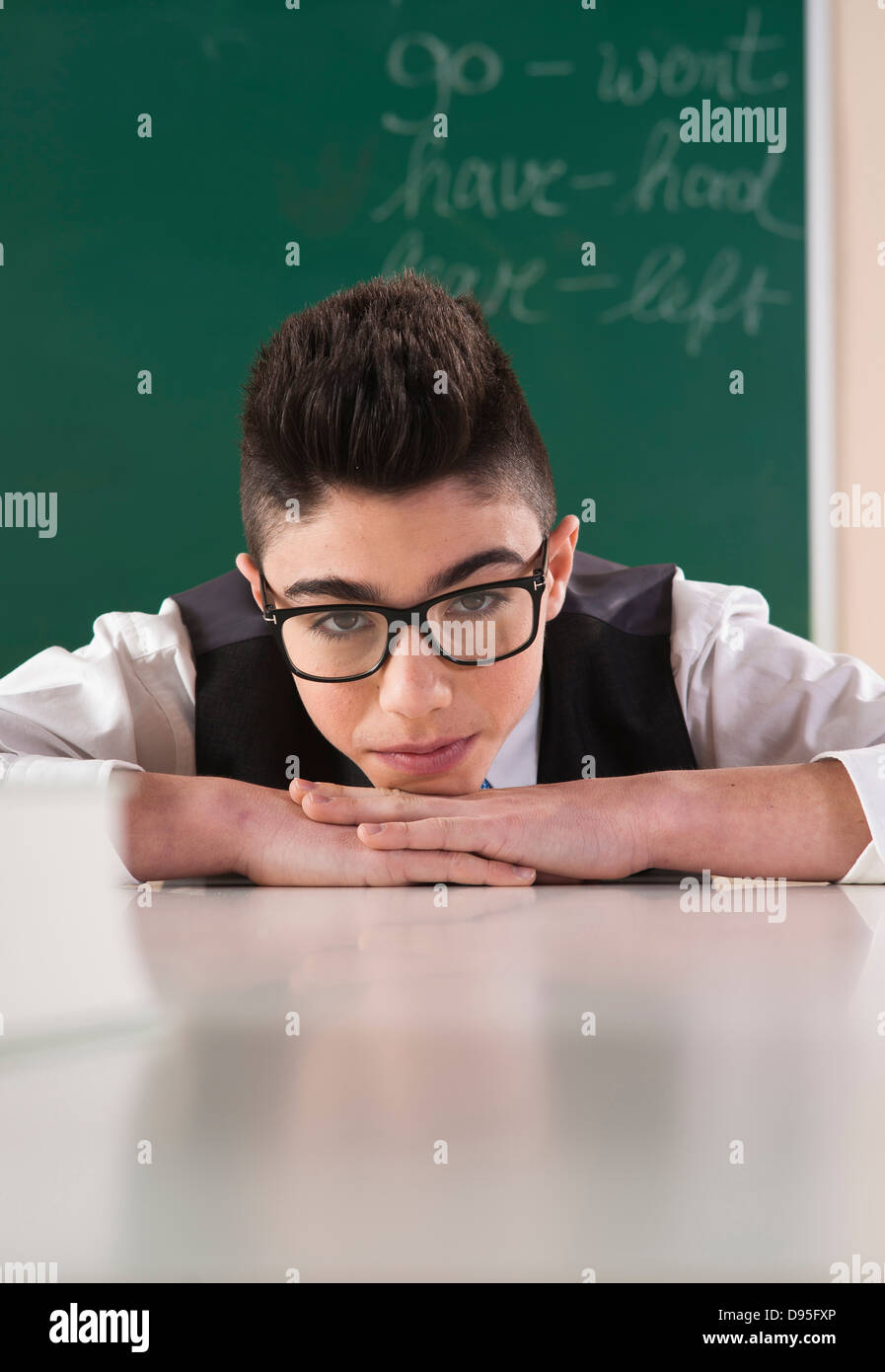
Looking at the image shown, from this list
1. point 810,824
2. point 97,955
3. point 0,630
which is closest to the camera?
point 97,955

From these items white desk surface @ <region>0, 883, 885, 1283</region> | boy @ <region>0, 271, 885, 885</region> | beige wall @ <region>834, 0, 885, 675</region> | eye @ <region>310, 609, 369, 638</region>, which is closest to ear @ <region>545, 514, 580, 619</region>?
boy @ <region>0, 271, 885, 885</region>

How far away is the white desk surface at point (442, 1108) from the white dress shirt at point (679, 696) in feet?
1.67

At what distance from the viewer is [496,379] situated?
3.44ft

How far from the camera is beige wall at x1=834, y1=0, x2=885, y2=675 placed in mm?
2045

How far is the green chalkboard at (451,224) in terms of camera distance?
6.84ft

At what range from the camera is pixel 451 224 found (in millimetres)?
2117

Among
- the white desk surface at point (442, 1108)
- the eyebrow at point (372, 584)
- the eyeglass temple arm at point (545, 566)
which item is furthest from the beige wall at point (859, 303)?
the white desk surface at point (442, 1108)

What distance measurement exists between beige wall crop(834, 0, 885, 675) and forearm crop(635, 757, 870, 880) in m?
1.31

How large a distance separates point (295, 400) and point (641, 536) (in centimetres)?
124
